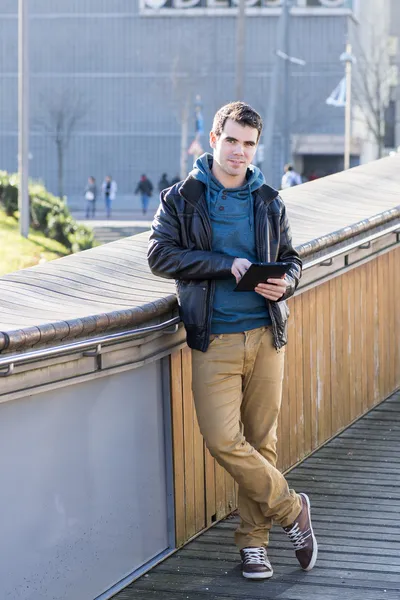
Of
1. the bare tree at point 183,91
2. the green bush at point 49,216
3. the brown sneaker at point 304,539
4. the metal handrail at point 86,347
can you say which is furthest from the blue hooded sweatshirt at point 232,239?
the bare tree at point 183,91

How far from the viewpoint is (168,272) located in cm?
492

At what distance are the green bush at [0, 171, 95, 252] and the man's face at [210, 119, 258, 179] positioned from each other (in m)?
16.1

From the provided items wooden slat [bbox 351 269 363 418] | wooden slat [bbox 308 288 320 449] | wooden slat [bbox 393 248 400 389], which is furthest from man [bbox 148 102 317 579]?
wooden slat [bbox 393 248 400 389]

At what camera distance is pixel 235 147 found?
4.91 metres

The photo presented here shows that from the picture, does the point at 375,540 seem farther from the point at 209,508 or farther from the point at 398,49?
the point at 398,49

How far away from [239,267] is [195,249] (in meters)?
0.26

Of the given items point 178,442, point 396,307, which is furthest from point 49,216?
point 178,442

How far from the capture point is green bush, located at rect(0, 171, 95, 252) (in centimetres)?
2191

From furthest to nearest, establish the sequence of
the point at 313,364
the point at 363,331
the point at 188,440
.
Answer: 1. the point at 363,331
2. the point at 313,364
3. the point at 188,440

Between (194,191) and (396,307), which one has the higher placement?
(194,191)

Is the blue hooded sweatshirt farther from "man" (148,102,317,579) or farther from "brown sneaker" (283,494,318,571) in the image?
"brown sneaker" (283,494,318,571)

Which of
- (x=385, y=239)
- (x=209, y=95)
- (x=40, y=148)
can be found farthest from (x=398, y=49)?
(x=385, y=239)

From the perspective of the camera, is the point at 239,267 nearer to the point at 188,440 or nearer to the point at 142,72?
the point at 188,440

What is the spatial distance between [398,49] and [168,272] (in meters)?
78.8
